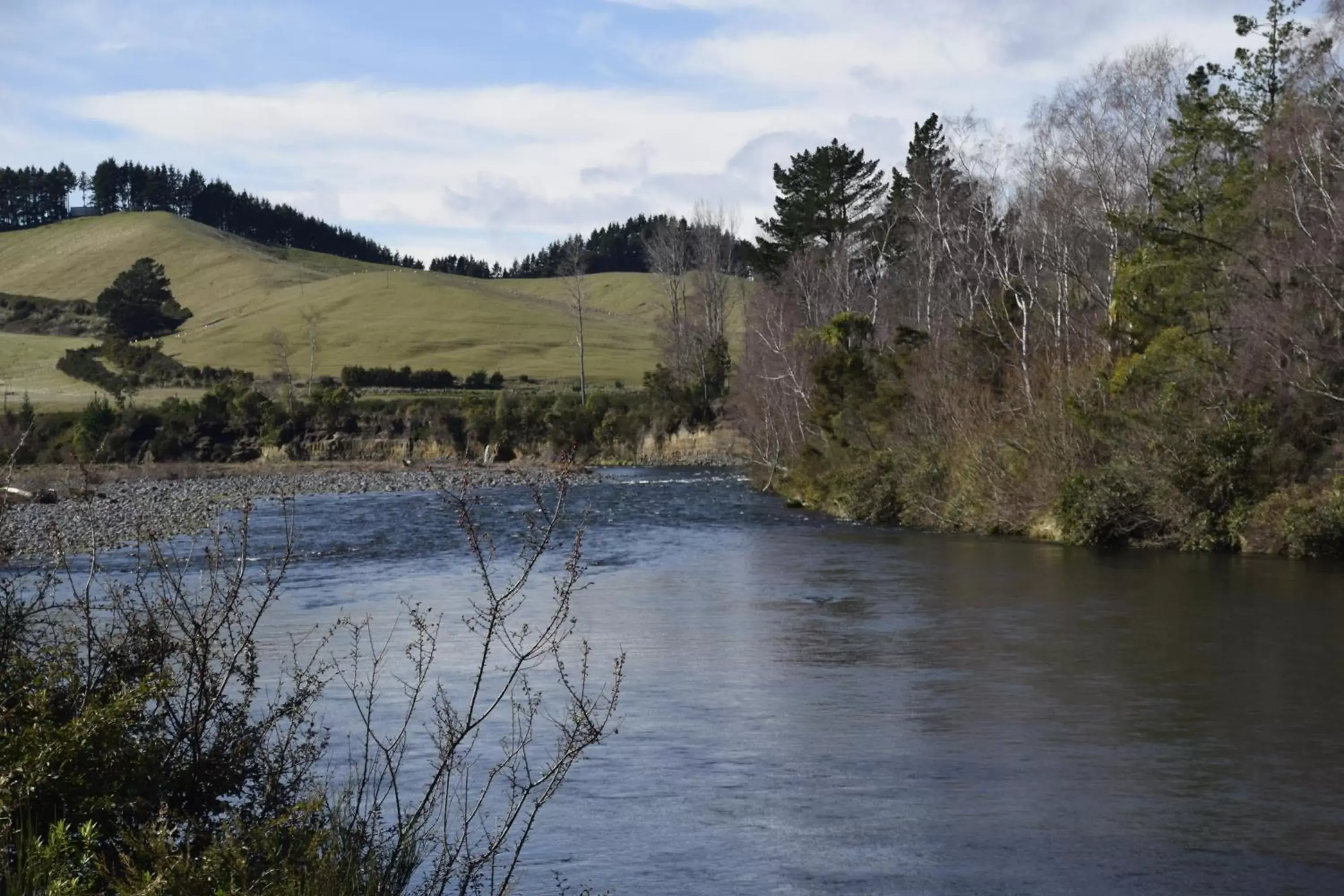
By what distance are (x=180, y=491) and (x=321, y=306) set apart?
300 feet

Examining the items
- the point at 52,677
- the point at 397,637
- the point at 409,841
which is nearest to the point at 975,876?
the point at 409,841

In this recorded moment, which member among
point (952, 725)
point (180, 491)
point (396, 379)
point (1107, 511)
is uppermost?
point (396, 379)

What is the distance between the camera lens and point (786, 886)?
9820mm

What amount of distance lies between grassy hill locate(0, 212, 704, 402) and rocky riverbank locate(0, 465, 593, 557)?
30.3 m

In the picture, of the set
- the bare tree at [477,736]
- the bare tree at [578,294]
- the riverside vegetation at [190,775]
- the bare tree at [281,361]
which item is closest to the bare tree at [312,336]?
the bare tree at [281,361]

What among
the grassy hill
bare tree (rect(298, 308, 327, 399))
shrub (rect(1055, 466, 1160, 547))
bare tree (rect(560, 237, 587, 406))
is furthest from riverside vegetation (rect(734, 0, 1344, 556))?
the grassy hill

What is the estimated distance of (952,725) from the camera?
14.8 metres

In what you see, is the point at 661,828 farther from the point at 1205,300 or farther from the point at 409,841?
the point at 1205,300

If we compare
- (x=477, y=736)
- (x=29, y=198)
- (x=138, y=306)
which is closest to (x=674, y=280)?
(x=138, y=306)

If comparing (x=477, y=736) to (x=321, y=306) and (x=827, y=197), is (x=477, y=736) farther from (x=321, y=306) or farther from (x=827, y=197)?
(x=321, y=306)

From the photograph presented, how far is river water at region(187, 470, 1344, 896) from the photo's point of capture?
1037 cm

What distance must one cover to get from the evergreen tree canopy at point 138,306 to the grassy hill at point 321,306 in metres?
2.90

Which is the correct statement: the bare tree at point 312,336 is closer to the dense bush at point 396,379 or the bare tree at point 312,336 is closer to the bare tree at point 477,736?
the dense bush at point 396,379

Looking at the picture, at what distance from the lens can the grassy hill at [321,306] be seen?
112312mm
